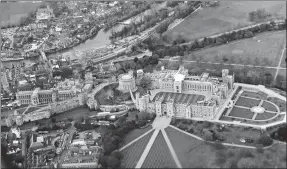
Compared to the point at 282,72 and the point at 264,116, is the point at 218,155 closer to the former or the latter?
the point at 264,116

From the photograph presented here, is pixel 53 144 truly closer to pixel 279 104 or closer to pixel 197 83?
pixel 197 83

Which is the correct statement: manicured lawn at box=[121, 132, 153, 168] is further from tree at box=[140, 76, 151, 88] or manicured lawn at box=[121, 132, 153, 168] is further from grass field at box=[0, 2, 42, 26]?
grass field at box=[0, 2, 42, 26]

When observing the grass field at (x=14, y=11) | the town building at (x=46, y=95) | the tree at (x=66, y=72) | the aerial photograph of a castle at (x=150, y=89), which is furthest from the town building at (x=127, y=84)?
the grass field at (x=14, y=11)

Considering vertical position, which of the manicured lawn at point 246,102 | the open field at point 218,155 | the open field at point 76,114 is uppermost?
the manicured lawn at point 246,102

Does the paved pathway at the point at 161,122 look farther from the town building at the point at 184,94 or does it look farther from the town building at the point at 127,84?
the town building at the point at 127,84

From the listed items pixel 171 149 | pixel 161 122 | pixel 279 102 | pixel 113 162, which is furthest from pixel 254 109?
pixel 113 162

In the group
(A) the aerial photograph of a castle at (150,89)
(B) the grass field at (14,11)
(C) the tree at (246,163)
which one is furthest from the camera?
(B) the grass field at (14,11)

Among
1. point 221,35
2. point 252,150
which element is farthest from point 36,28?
point 252,150

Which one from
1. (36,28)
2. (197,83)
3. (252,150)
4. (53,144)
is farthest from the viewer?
(36,28)
